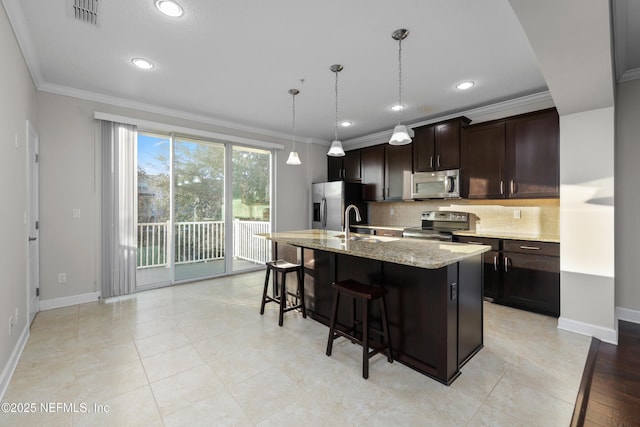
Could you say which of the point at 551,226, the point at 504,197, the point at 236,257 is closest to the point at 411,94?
the point at 504,197

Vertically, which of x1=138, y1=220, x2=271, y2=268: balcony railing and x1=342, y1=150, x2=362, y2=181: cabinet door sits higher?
x1=342, y1=150, x2=362, y2=181: cabinet door

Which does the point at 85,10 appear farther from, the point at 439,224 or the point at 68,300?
the point at 439,224

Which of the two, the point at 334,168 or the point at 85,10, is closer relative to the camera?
the point at 85,10

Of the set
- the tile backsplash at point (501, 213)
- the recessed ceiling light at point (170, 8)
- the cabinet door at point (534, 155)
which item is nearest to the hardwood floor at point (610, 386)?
the tile backsplash at point (501, 213)

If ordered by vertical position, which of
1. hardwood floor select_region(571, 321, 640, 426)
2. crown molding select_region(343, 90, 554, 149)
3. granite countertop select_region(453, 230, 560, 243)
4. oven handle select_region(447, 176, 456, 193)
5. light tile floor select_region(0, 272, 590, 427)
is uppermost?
crown molding select_region(343, 90, 554, 149)

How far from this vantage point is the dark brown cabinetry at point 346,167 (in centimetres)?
570

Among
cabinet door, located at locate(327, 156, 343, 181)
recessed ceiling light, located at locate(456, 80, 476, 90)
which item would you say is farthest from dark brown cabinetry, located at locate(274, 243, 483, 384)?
cabinet door, located at locate(327, 156, 343, 181)

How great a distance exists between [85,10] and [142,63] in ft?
2.48

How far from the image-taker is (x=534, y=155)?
136 inches

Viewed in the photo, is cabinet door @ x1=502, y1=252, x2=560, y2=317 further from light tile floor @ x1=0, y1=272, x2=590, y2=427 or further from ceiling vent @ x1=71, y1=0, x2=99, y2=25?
ceiling vent @ x1=71, y1=0, x2=99, y2=25

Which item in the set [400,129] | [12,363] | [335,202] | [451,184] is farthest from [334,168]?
[12,363]

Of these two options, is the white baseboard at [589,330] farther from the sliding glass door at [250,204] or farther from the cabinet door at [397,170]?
the sliding glass door at [250,204]

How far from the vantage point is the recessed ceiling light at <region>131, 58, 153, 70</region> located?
2.83 metres

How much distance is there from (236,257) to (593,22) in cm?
541
